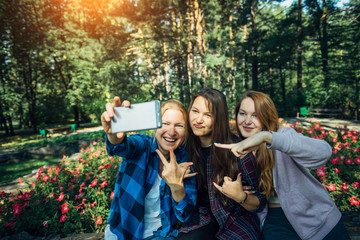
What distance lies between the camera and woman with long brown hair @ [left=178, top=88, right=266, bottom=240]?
151 cm

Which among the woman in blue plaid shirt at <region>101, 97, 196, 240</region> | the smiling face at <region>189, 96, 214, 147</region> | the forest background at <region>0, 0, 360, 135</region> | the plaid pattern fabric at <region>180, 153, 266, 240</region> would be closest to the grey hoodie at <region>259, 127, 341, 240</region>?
the plaid pattern fabric at <region>180, 153, 266, 240</region>

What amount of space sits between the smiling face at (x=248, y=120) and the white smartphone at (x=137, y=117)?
974 millimetres

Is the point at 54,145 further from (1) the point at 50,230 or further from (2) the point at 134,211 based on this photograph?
(2) the point at 134,211

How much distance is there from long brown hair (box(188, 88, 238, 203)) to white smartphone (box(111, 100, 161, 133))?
0.72m

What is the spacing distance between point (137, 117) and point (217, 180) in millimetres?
924

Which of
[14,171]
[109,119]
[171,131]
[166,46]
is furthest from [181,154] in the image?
[166,46]

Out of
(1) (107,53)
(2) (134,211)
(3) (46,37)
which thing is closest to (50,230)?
(2) (134,211)

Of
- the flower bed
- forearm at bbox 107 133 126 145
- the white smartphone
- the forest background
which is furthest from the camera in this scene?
the forest background

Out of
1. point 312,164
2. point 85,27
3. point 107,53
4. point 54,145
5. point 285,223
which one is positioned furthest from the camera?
point 85,27

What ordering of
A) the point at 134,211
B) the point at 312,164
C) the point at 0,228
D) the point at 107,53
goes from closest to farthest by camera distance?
the point at 312,164 < the point at 134,211 < the point at 0,228 < the point at 107,53

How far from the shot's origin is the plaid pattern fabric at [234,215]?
151 cm

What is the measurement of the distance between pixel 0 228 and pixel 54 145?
6.87 meters

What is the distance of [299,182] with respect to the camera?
148cm

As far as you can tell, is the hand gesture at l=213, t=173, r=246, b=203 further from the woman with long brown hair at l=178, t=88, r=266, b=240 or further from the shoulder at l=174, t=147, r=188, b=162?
the shoulder at l=174, t=147, r=188, b=162
